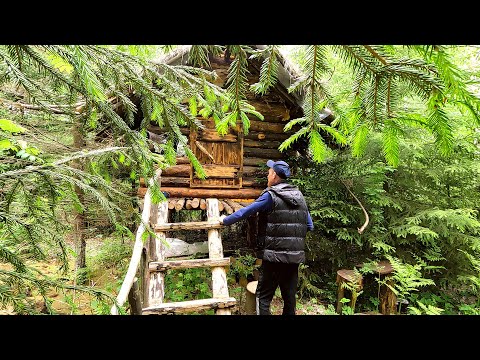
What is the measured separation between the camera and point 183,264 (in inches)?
145

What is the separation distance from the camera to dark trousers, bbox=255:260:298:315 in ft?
11.5

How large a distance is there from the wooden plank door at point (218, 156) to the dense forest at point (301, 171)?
45.8 inches

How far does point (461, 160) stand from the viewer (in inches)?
206

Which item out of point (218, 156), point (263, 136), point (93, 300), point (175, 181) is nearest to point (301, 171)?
point (263, 136)

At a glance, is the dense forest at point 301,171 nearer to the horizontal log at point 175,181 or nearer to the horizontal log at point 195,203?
the horizontal log at point 175,181

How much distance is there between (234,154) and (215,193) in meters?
1.14

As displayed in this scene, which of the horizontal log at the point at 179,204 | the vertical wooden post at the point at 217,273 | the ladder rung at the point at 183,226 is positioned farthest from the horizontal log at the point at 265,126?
the ladder rung at the point at 183,226

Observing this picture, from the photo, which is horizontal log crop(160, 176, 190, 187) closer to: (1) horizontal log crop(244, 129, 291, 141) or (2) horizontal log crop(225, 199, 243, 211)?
(2) horizontal log crop(225, 199, 243, 211)

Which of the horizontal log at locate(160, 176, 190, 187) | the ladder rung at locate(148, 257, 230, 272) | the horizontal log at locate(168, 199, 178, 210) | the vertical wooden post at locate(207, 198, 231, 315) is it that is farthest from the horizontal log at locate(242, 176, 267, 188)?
the ladder rung at locate(148, 257, 230, 272)

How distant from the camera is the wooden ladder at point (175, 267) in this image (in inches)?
123
